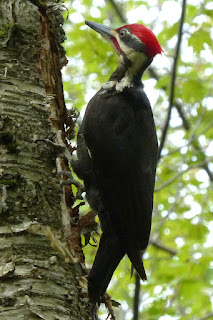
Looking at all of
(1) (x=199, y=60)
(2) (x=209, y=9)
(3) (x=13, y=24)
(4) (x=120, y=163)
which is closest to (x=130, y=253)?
(4) (x=120, y=163)

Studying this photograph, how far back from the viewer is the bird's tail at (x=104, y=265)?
79.9 inches

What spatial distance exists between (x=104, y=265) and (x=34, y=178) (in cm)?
54

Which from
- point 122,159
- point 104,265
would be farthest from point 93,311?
point 122,159

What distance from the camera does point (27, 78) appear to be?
2.39 metres

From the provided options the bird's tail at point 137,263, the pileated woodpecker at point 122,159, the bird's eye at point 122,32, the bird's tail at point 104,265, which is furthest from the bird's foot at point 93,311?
the bird's eye at point 122,32

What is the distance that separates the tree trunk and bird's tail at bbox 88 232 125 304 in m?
0.05

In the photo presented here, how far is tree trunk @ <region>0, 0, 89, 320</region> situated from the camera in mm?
1785

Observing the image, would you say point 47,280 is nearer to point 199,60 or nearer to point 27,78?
point 27,78

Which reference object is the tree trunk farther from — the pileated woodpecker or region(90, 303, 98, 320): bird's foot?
the pileated woodpecker

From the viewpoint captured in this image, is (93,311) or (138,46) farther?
(138,46)

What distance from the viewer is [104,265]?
2.27 metres

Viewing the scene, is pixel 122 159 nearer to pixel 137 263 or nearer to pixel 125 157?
pixel 125 157

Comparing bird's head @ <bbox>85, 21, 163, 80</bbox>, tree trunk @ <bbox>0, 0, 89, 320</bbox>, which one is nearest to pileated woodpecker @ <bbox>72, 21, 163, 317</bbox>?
bird's head @ <bbox>85, 21, 163, 80</bbox>

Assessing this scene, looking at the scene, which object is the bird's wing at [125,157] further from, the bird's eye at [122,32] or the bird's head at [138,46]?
the bird's eye at [122,32]
